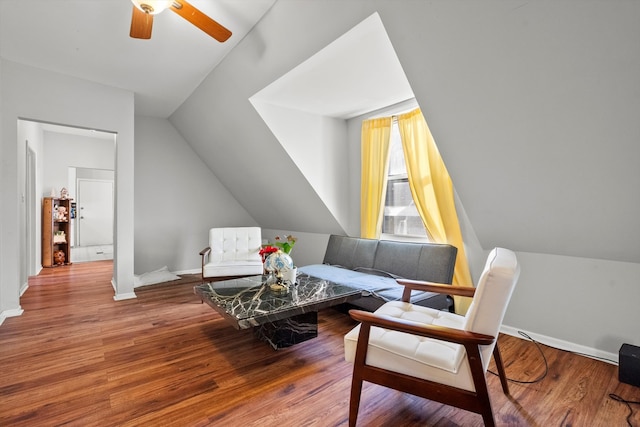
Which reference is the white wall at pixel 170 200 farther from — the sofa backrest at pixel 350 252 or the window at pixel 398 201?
the window at pixel 398 201

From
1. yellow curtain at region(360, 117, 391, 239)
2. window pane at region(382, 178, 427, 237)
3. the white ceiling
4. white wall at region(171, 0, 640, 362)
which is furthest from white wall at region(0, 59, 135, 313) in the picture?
window pane at region(382, 178, 427, 237)

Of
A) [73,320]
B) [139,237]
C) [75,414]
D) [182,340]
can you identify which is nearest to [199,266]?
[139,237]

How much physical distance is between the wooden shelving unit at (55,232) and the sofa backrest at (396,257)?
5308 millimetres

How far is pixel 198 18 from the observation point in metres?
1.90

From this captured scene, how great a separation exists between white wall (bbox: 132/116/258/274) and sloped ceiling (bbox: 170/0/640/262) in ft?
9.00

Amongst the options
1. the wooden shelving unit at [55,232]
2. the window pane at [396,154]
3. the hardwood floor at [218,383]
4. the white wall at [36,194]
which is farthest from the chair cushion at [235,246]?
the wooden shelving unit at [55,232]

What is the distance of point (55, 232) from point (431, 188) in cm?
694

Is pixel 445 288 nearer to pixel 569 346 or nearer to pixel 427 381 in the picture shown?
pixel 427 381

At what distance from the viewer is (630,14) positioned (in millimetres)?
1253

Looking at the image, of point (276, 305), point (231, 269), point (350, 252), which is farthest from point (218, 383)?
point (350, 252)

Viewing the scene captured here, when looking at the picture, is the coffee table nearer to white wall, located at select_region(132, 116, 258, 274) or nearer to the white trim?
the white trim

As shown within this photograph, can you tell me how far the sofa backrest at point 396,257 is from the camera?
284cm

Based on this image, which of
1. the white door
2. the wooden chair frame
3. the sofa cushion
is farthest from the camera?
the white door

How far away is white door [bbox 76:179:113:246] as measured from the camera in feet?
22.1
